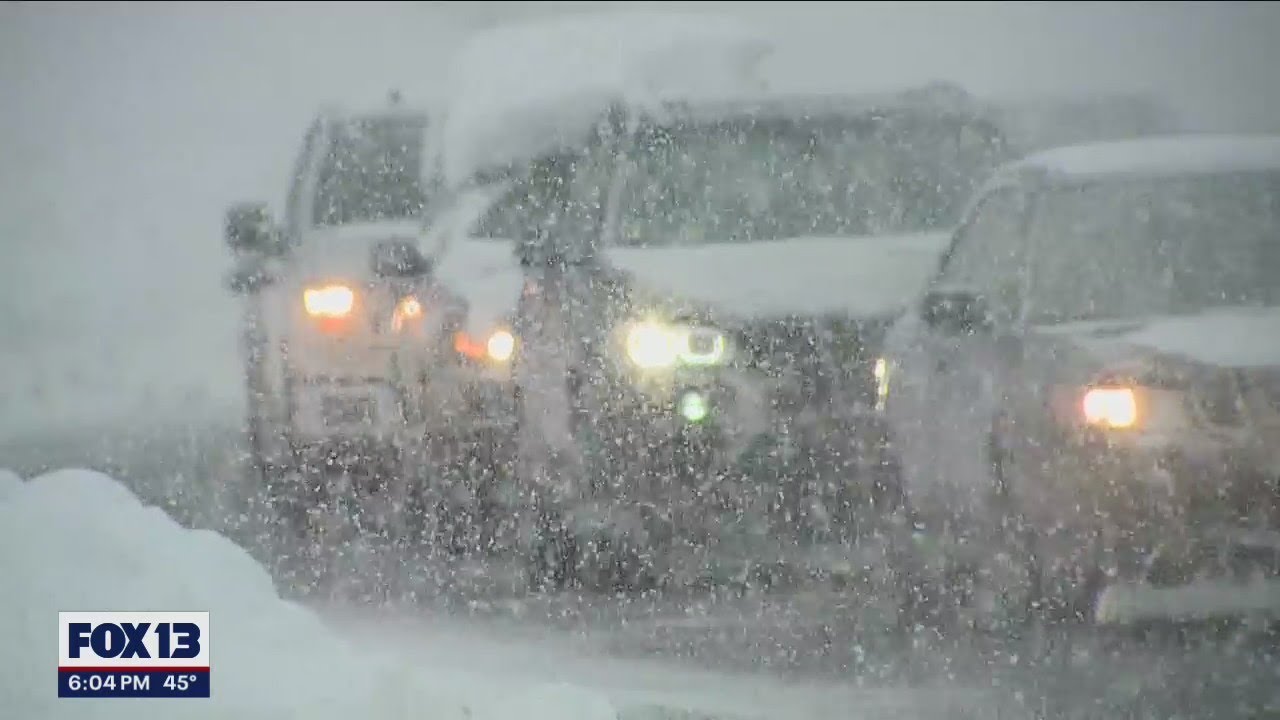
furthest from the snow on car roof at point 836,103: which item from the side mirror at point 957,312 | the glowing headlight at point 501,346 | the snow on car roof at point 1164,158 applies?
the side mirror at point 957,312

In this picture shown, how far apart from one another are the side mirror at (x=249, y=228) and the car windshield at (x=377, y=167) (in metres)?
2.54

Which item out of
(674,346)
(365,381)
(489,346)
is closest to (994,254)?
(674,346)

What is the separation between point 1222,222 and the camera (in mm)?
7035

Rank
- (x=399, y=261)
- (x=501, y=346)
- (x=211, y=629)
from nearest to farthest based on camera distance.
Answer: (x=211, y=629)
(x=501, y=346)
(x=399, y=261)

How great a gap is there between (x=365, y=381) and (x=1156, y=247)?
3.48m

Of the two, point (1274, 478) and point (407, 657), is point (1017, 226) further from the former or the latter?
point (407, 657)

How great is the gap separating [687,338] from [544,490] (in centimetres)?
81

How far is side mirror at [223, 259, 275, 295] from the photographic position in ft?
30.7

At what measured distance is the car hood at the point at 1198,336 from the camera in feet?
20.0

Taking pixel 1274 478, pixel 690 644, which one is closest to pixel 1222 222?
pixel 1274 478

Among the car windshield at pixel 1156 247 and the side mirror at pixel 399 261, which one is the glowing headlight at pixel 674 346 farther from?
the side mirror at pixel 399 261

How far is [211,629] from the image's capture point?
5297 millimetres

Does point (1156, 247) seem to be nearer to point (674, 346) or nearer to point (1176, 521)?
point (1176, 521)

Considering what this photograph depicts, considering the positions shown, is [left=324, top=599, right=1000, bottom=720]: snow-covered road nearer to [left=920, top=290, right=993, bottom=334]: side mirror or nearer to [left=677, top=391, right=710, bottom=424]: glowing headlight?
[left=677, top=391, right=710, bottom=424]: glowing headlight
